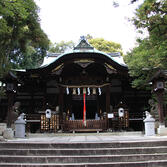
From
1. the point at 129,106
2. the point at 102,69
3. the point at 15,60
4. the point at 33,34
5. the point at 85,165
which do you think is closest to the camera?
the point at 85,165

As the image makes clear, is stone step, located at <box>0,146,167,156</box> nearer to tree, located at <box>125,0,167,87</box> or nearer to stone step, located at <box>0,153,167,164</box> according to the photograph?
stone step, located at <box>0,153,167,164</box>

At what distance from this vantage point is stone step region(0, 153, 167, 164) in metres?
5.03

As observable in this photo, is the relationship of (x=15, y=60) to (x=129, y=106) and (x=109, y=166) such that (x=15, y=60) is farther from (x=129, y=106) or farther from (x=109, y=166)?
(x=109, y=166)

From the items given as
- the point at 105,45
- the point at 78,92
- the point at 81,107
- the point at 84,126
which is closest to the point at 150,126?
the point at 84,126

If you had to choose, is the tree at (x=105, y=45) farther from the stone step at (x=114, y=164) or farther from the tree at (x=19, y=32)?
the stone step at (x=114, y=164)

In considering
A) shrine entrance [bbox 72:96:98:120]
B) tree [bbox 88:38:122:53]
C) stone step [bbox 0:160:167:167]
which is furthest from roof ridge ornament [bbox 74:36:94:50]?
tree [bbox 88:38:122:53]

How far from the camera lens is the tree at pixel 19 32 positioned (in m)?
6.88

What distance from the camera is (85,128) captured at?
36.1 feet

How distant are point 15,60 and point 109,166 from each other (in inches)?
714

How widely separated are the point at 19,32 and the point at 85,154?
10.1 metres

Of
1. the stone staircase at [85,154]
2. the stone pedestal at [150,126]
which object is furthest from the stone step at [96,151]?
the stone pedestal at [150,126]

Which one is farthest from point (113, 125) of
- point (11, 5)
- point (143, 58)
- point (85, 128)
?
point (11, 5)

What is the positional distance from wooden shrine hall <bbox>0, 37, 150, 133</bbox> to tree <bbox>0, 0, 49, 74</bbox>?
6.38 feet

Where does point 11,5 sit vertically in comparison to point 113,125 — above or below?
above
